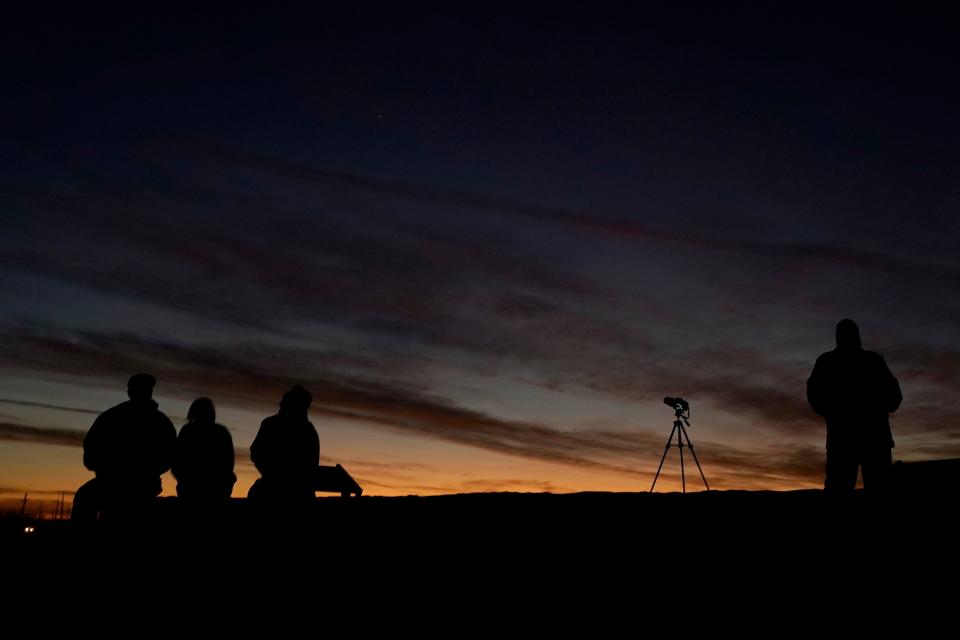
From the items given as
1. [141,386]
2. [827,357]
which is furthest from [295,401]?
[827,357]

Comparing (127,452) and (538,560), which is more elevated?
(127,452)

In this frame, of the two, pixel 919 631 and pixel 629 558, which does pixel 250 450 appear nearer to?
pixel 629 558

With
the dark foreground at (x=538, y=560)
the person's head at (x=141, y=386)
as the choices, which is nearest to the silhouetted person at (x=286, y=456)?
the dark foreground at (x=538, y=560)

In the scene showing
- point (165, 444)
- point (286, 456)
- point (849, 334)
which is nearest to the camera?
point (849, 334)

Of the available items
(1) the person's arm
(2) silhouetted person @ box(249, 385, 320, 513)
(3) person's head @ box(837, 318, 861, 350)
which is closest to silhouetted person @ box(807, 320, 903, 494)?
(3) person's head @ box(837, 318, 861, 350)

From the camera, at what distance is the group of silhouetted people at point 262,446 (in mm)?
6801

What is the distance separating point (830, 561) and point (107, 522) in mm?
5831

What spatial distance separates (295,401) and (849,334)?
5.14 metres

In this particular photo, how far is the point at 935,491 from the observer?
5.61 m

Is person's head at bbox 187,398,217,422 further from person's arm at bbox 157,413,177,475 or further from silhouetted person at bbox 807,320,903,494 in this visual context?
silhouetted person at bbox 807,320,903,494

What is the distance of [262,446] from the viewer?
786 cm

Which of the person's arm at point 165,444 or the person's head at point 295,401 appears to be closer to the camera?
the person's arm at point 165,444

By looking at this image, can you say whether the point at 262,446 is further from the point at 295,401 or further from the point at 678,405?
the point at 678,405

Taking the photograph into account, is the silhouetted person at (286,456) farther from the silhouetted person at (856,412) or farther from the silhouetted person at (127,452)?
the silhouetted person at (856,412)
